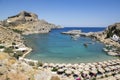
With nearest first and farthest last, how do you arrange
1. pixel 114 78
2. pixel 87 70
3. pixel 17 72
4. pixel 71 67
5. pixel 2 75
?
pixel 2 75, pixel 17 72, pixel 114 78, pixel 87 70, pixel 71 67

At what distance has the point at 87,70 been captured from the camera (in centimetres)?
3222

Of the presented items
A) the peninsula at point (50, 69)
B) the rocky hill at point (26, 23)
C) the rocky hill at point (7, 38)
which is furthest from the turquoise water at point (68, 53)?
the rocky hill at point (26, 23)

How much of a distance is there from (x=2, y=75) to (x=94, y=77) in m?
19.5

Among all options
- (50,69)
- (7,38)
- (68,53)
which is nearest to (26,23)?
(7,38)

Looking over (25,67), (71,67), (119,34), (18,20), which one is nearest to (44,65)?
(71,67)

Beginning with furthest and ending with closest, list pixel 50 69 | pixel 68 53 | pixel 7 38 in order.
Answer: pixel 7 38
pixel 68 53
pixel 50 69

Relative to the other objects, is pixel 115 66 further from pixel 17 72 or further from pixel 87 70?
pixel 17 72

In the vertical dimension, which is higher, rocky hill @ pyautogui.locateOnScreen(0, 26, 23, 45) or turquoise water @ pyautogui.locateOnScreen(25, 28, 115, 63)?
rocky hill @ pyautogui.locateOnScreen(0, 26, 23, 45)

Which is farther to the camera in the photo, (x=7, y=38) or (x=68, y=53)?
(x=7, y=38)

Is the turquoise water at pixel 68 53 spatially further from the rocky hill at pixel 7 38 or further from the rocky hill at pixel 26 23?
the rocky hill at pixel 26 23

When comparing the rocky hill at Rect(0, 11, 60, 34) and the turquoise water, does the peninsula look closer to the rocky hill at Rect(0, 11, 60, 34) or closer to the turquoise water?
the turquoise water

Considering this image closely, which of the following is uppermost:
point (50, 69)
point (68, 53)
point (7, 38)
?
point (7, 38)

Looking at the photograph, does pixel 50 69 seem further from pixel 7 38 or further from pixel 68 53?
pixel 7 38

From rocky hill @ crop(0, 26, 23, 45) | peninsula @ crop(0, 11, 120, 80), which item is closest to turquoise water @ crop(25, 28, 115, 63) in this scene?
rocky hill @ crop(0, 26, 23, 45)
